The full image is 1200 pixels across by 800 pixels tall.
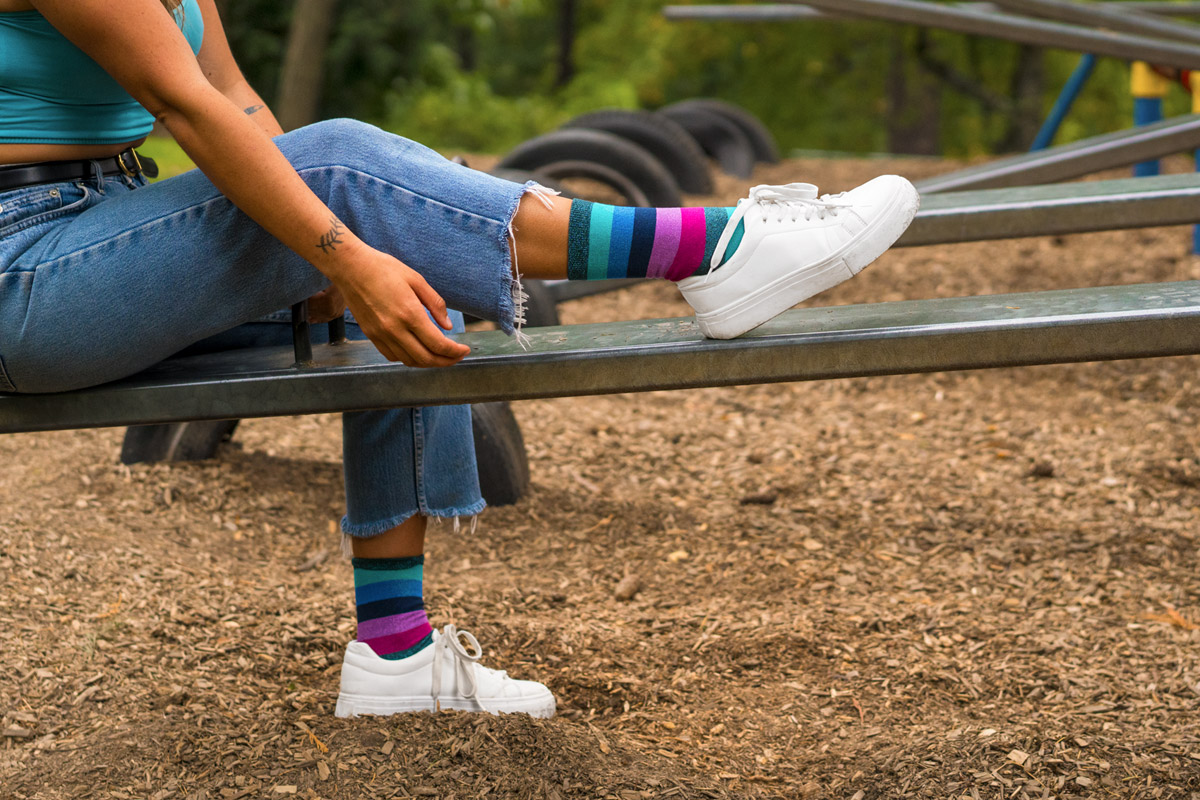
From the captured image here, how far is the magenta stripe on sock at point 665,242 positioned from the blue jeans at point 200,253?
188mm

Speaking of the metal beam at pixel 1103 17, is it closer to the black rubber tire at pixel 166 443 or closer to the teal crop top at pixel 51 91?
the black rubber tire at pixel 166 443

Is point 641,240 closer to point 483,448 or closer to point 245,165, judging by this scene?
point 245,165

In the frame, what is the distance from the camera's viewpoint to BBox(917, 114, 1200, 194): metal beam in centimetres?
331

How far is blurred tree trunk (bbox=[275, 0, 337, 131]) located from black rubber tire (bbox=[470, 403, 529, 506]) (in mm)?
7887

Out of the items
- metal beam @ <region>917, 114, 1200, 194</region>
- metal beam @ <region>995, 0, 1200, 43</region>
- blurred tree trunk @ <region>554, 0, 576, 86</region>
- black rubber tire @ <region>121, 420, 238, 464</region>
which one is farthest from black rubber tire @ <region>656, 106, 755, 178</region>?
blurred tree trunk @ <region>554, 0, 576, 86</region>

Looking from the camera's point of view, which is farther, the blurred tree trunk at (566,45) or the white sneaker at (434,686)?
the blurred tree trunk at (566,45)

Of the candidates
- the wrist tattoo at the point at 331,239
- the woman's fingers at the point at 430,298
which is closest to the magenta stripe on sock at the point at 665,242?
the woman's fingers at the point at 430,298

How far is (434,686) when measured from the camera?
187 cm

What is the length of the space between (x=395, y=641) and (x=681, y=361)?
72cm

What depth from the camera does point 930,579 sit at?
250cm

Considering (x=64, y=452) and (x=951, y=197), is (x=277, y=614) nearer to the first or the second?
(x=64, y=452)

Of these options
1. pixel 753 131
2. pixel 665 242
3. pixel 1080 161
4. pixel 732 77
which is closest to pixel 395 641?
pixel 665 242

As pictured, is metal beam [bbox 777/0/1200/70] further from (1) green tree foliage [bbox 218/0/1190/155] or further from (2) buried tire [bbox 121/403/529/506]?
(1) green tree foliage [bbox 218/0/1190/155]

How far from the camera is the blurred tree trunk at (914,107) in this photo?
49.1ft
